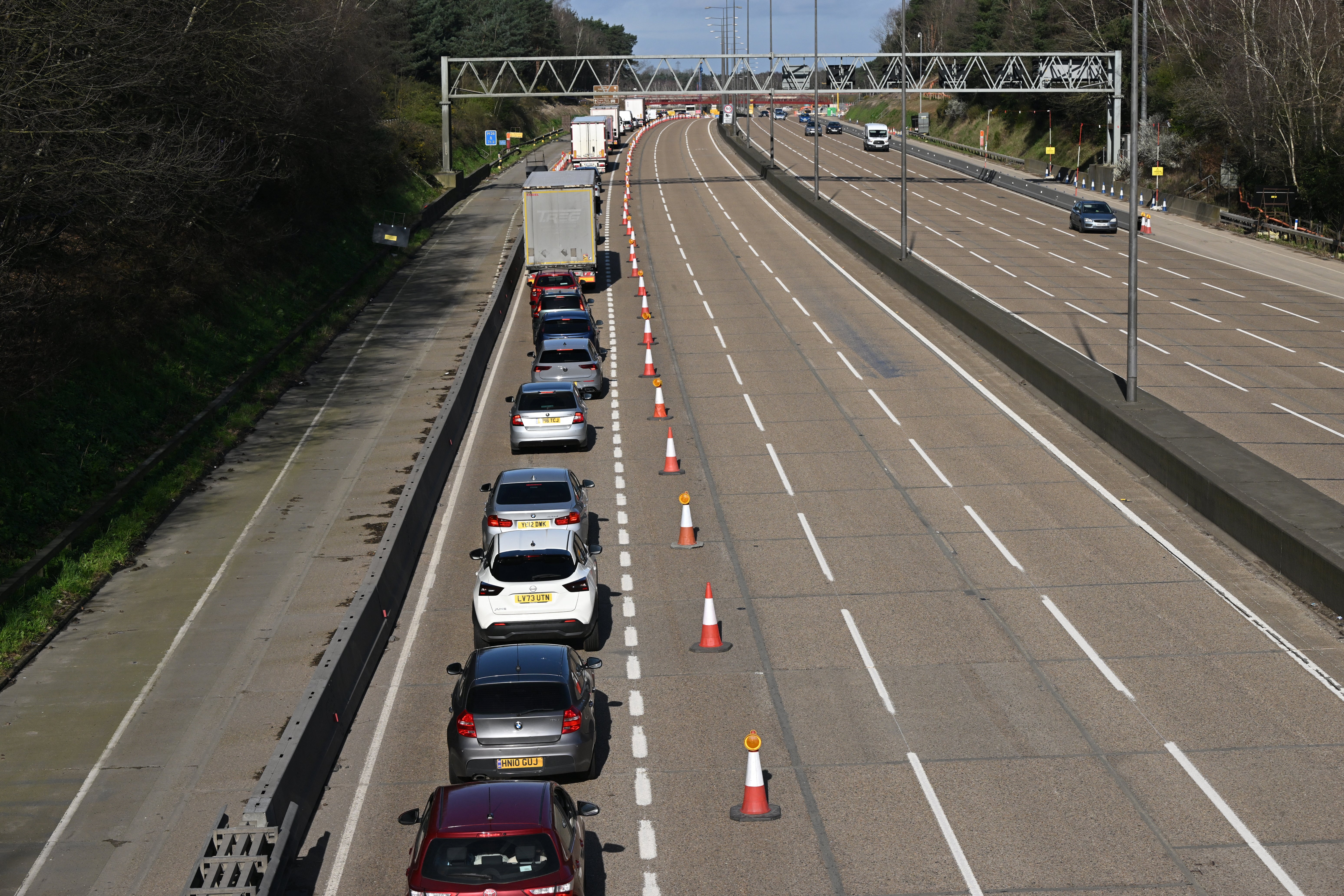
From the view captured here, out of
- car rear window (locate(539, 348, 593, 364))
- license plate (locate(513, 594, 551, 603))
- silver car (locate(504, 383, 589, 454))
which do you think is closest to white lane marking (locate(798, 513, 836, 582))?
license plate (locate(513, 594, 551, 603))

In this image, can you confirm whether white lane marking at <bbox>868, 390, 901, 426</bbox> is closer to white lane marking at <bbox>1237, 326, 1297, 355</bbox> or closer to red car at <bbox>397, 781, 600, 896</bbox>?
white lane marking at <bbox>1237, 326, 1297, 355</bbox>

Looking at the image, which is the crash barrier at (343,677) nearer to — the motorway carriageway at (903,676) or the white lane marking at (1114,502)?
the motorway carriageway at (903,676)

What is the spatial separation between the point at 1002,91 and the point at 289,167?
46262 millimetres

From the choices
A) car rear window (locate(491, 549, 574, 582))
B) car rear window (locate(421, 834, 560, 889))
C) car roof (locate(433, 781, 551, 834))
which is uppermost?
car rear window (locate(491, 549, 574, 582))

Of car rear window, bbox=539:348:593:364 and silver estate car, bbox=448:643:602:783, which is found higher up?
car rear window, bbox=539:348:593:364

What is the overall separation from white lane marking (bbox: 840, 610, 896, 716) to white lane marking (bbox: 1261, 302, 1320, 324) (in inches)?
1053

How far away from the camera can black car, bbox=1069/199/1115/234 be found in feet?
194

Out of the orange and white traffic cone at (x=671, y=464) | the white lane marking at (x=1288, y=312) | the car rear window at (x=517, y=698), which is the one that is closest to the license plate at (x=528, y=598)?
the car rear window at (x=517, y=698)

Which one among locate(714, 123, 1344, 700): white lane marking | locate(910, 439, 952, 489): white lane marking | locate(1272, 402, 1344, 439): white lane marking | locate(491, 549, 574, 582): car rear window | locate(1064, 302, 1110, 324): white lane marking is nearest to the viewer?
locate(714, 123, 1344, 700): white lane marking

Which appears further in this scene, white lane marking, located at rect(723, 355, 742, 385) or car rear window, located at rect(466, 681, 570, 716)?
white lane marking, located at rect(723, 355, 742, 385)

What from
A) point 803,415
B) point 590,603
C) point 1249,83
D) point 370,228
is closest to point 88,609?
point 590,603

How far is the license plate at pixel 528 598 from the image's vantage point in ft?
52.4

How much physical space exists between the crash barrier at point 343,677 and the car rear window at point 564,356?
405cm

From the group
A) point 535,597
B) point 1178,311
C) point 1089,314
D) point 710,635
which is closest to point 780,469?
point 710,635
